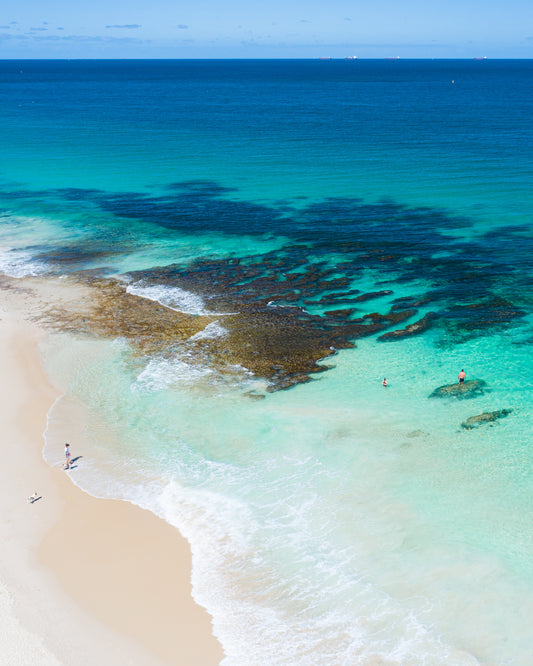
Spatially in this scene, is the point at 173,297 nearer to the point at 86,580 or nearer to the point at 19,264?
the point at 19,264

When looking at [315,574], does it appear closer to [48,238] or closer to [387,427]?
[387,427]

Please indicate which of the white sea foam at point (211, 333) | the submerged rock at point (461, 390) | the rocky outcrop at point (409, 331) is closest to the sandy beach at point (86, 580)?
the white sea foam at point (211, 333)

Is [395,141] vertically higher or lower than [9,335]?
higher

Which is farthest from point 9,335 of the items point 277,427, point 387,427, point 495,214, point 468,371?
point 495,214

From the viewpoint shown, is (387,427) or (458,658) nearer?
(458,658)

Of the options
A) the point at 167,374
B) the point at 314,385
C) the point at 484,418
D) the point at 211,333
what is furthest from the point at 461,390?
the point at 167,374

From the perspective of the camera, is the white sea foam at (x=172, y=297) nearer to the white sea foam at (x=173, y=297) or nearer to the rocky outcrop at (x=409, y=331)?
the white sea foam at (x=173, y=297)
